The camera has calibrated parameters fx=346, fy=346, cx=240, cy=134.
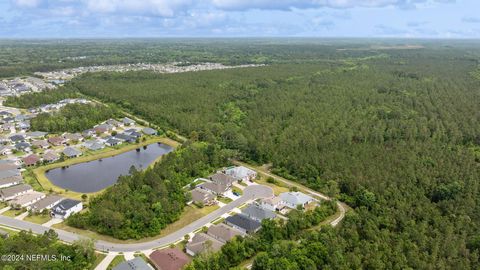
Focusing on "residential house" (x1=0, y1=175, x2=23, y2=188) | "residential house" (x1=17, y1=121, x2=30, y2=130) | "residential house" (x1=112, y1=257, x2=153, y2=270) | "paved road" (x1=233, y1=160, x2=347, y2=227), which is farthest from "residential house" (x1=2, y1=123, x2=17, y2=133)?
"residential house" (x1=112, y1=257, x2=153, y2=270)

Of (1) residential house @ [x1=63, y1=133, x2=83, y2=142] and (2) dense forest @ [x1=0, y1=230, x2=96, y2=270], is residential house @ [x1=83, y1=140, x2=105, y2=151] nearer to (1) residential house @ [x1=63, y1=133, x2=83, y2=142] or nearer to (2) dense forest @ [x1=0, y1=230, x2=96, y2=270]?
(1) residential house @ [x1=63, y1=133, x2=83, y2=142]

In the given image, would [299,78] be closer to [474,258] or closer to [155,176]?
[155,176]

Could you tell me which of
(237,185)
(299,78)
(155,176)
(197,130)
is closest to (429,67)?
(299,78)

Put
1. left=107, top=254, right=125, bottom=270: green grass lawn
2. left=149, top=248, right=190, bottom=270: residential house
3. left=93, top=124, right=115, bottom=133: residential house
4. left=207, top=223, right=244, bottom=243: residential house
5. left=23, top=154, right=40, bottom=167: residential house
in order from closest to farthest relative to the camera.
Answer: left=149, top=248, right=190, bottom=270: residential house, left=107, top=254, right=125, bottom=270: green grass lawn, left=207, top=223, right=244, bottom=243: residential house, left=23, top=154, right=40, bottom=167: residential house, left=93, top=124, right=115, bottom=133: residential house

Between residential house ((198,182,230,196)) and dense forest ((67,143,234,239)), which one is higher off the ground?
dense forest ((67,143,234,239))

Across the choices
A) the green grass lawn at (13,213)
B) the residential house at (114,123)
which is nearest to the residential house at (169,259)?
the green grass lawn at (13,213)
